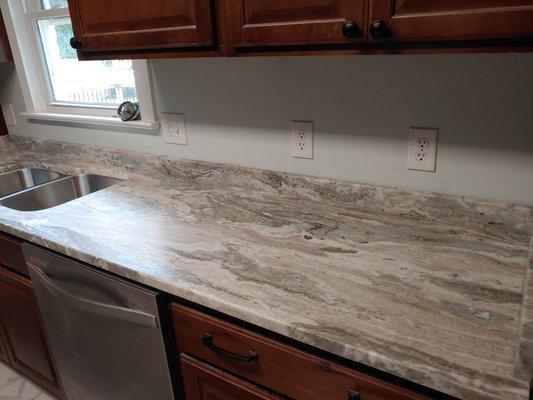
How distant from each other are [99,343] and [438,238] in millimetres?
1016

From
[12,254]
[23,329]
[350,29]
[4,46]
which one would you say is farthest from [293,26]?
[4,46]

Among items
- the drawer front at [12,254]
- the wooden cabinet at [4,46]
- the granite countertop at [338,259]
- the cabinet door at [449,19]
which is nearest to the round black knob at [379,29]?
the cabinet door at [449,19]

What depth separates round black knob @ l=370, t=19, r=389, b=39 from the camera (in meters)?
0.77

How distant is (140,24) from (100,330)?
0.87 m

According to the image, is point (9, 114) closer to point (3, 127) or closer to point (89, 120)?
point (3, 127)

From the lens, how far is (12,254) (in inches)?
54.9

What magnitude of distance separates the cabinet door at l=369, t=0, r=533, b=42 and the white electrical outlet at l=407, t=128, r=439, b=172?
399 mm

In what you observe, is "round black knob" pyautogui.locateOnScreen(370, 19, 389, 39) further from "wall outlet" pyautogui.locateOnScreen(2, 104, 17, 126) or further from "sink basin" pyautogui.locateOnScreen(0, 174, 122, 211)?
"wall outlet" pyautogui.locateOnScreen(2, 104, 17, 126)

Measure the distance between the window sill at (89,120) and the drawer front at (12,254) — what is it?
637mm

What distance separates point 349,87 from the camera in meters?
1.20

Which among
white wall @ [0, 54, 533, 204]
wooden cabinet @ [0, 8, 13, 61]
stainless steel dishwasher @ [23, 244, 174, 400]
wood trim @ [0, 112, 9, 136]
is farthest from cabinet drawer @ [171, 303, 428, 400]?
wood trim @ [0, 112, 9, 136]

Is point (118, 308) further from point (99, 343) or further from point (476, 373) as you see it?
point (476, 373)

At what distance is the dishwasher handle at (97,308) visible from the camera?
3.33 feet

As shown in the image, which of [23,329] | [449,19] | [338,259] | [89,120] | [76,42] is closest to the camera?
[449,19]
